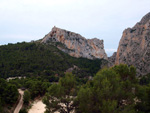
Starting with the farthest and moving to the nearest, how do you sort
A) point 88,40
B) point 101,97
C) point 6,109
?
point 88,40 → point 6,109 → point 101,97

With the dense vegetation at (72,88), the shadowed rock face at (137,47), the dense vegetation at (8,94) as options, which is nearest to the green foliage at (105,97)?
the dense vegetation at (72,88)

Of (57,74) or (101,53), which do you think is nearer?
(57,74)

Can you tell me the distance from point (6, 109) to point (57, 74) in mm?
22973

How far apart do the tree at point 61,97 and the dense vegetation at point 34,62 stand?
26.7 m

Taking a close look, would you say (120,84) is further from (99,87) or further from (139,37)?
(139,37)

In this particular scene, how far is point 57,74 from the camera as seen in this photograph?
4238 centimetres

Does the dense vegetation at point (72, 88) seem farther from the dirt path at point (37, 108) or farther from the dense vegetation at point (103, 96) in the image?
the dirt path at point (37, 108)

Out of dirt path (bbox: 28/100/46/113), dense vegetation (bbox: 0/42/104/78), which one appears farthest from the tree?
dense vegetation (bbox: 0/42/104/78)

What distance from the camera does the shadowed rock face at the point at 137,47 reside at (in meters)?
47.0

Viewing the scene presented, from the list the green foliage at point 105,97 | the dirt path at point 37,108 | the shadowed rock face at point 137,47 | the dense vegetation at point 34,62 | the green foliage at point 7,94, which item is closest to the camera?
the green foliage at point 105,97

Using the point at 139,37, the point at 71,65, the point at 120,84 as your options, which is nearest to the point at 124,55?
the point at 139,37

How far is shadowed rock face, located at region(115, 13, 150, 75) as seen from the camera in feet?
154

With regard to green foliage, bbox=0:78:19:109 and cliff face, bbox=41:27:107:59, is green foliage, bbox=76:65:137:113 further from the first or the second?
cliff face, bbox=41:27:107:59

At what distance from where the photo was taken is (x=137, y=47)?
52.4 m
